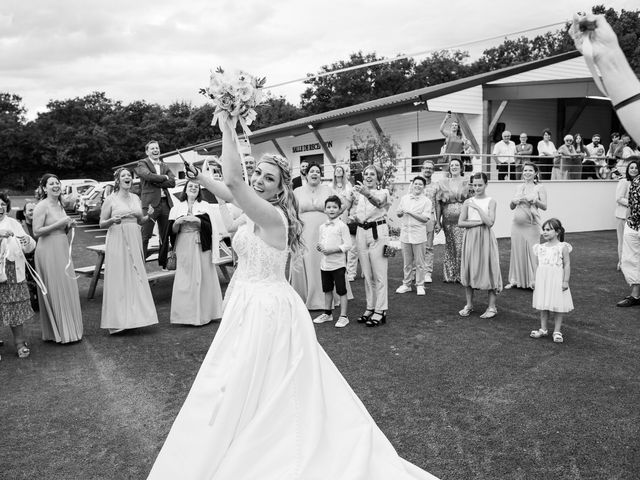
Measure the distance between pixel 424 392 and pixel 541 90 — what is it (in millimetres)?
16507

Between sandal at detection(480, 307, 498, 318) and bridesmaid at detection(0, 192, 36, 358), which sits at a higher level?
bridesmaid at detection(0, 192, 36, 358)

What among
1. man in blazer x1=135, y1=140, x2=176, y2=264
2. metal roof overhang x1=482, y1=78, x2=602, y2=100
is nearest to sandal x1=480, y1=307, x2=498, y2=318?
man in blazer x1=135, y1=140, x2=176, y2=264

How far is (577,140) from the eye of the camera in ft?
58.3

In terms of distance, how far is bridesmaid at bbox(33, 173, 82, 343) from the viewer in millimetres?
7066

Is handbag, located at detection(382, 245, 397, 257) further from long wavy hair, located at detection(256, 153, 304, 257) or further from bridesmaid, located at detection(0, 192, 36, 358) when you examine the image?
bridesmaid, located at detection(0, 192, 36, 358)

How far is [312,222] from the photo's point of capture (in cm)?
855

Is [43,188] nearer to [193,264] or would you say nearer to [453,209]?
[193,264]

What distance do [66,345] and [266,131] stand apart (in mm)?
24631

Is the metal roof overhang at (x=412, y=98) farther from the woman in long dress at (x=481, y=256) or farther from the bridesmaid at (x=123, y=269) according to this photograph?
the bridesmaid at (x=123, y=269)

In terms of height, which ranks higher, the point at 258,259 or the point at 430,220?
the point at 258,259

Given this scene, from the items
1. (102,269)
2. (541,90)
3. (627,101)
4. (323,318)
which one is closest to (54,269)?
(102,269)

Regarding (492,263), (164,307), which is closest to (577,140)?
(492,263)

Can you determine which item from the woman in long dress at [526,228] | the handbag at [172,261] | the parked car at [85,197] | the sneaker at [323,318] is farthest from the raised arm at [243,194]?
the parked car at [85,197]

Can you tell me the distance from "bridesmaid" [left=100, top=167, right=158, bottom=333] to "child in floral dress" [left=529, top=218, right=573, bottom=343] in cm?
517
